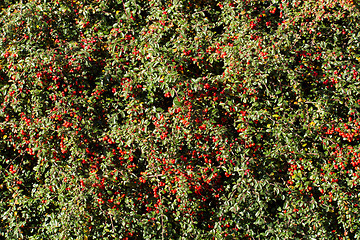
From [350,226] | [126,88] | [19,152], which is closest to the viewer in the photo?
[350,226]

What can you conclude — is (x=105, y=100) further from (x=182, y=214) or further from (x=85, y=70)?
(x=182, y=214)

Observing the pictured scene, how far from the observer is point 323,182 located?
3.63 meters

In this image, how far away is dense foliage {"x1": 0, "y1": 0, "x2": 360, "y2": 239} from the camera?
11.8 ft

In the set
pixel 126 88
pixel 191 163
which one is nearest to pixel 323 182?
pixel 191 163

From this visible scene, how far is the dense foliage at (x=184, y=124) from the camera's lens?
3602mm

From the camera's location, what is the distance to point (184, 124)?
3584mm

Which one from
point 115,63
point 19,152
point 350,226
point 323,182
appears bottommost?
point 350,226

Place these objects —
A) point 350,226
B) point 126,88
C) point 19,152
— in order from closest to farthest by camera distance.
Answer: point 350,226 < point 126,88 < point 19,152

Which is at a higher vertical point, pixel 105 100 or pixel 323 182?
pixel 105 100

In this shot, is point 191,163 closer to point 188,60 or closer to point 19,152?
point 188,60

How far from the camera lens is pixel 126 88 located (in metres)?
3.79

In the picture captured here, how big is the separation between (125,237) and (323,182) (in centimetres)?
206

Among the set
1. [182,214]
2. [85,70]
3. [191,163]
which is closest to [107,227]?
[182,214]

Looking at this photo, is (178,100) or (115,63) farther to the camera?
(115,63)
